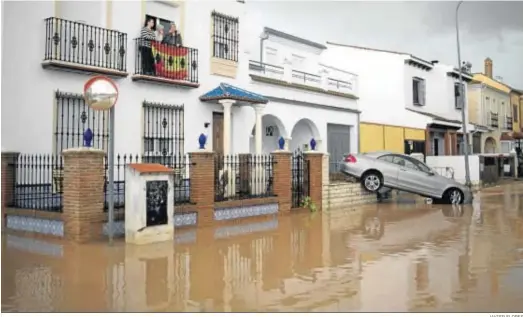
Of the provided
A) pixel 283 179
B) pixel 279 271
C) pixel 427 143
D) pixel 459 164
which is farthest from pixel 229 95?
pixel 427 143

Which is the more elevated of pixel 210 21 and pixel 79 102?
pixel 210 21

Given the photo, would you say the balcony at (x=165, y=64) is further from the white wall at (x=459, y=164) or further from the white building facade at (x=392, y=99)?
the white wall at (x=459, y=164)

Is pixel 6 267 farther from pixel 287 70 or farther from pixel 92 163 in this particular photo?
pixel 287 70

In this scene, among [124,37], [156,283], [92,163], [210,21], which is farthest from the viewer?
[210,21]

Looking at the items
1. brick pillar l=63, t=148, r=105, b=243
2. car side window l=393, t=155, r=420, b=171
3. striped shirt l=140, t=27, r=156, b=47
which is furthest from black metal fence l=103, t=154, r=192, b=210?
car side window l=393, t=155, r=420, b=171

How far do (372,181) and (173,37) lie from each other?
7.60 meters

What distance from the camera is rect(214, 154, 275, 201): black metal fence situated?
1322 cm

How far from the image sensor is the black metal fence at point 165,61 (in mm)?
13742

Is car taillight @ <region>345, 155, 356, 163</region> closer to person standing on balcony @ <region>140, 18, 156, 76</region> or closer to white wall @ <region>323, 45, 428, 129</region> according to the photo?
person standing on balcony @ <region>140, 18, 156, 76</region>

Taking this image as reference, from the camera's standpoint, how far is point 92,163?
9.38 metres

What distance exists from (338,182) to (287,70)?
4.32 m

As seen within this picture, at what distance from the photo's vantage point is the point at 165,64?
1426cm

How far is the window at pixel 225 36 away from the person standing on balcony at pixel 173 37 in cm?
138

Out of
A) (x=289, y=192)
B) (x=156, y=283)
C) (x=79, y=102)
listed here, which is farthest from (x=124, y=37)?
(x=156, y=283)
